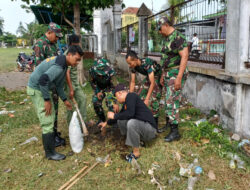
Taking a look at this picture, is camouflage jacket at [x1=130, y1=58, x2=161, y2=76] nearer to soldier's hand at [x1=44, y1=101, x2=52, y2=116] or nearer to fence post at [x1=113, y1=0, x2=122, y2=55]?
soldier's hand at [x1=44, y1=101, x2=52, y2=116]

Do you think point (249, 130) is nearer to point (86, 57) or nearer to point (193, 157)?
point (193, 157)

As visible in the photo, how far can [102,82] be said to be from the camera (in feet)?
12.8

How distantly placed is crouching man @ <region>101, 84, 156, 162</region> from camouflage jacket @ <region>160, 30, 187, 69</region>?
0.82 meters

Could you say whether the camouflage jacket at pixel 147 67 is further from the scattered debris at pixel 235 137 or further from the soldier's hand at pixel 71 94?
the scattered debris at pixel 235 137

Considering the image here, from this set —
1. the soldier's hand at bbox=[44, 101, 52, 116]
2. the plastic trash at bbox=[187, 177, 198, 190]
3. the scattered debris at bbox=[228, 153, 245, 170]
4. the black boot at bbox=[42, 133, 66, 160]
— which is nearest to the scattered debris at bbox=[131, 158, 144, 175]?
the plastic trash at bbox=[187, 177, 198, 190]

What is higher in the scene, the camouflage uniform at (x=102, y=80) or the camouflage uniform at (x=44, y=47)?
the camouflage uniform at (x=44, y=47)

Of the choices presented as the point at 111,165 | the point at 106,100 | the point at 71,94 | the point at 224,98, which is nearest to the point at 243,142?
the point at 224,98

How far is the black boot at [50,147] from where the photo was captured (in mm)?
3105

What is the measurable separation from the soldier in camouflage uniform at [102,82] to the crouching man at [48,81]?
2.62 ft

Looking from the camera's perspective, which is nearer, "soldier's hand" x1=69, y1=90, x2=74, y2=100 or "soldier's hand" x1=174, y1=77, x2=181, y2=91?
"soldier's hand" x1=174, y1=77, x2=181, y2=91

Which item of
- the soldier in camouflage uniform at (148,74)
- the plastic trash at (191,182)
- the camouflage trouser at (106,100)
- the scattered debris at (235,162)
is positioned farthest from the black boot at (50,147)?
the scattered debris at (235,162)

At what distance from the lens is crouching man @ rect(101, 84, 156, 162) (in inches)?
118

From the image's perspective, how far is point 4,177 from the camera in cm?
286

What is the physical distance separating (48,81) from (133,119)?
122 cm
